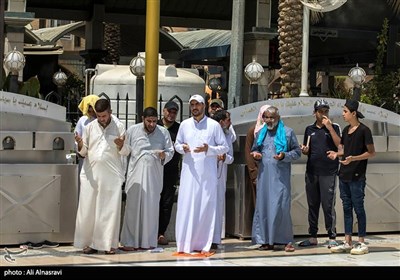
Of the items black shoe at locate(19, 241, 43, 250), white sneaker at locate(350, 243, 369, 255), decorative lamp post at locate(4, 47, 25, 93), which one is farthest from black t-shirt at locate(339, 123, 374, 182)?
decorative lamp post at locate(4, 47, 25, 93)

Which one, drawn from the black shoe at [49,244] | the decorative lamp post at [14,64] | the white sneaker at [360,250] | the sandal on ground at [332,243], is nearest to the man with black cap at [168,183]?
the black shoe at [49,244]

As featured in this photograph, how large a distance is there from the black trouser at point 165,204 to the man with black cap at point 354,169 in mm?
2018

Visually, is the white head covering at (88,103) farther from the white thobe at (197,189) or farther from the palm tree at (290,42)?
the palm tree at (290,42)

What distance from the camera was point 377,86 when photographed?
19562mm

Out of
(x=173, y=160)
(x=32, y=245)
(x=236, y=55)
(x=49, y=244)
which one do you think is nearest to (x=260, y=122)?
(x=173, y=160)

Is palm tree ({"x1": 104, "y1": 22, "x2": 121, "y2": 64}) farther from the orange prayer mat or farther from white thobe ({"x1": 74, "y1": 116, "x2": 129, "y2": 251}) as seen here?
the orange prayer mat

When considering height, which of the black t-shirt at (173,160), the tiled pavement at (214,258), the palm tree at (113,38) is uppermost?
the palm tree at (113,38)

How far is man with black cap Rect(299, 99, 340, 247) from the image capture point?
1122 centimetres

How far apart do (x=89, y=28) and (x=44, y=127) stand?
1796 centimetres

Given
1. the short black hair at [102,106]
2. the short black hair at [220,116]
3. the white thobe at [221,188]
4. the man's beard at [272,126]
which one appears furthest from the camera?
the short black hair at [220,116]

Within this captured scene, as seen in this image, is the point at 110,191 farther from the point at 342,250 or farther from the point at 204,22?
the point at 204,22

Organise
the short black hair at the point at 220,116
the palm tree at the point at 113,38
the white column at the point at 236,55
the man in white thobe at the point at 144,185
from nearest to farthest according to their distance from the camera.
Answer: the man in white thobe at the point at 144,185
the short black hair at the point at 220,116
the white column at the point at 236,55
the palm tree at the point at 113,38

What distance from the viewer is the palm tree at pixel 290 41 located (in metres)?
21.1

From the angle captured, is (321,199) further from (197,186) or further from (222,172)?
(197,186)
